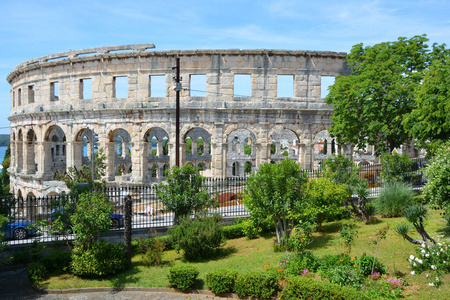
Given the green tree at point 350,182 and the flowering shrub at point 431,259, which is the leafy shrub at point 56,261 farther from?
the flowering shrub at point 431,259

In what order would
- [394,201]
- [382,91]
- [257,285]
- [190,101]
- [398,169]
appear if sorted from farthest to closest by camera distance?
1. [190,101]
2. [382,91]
3. [398,169]
4. [394,201]
5. [257,285]

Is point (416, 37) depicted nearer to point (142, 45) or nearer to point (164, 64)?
point (164, 64)

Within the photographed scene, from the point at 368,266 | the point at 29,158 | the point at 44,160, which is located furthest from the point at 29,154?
the point at 368,266

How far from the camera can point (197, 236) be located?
13.0 metres

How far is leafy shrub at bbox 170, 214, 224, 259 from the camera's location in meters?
13.1

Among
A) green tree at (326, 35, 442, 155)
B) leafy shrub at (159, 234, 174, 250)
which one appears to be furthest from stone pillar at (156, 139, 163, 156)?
leafy shrub at (159, 234, 174, 250)

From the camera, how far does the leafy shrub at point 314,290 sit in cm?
858

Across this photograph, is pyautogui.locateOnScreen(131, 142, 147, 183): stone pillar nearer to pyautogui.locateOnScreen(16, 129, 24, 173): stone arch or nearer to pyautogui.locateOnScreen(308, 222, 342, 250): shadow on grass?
pyautogui.locateOnScreen(16, 129, 24, 173): stone arch

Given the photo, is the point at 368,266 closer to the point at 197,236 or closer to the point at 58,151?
the point at 197,236

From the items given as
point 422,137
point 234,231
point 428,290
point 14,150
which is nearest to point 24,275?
point 234,231

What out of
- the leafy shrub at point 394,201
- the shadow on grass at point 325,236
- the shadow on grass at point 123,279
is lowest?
the shadow on grass at point 123,279

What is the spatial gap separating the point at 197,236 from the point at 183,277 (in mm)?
2234

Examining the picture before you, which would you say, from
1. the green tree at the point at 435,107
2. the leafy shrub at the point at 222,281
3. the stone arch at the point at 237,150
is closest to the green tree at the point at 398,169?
the green tree at the point at 435,107

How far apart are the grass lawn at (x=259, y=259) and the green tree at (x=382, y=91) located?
201 inches
